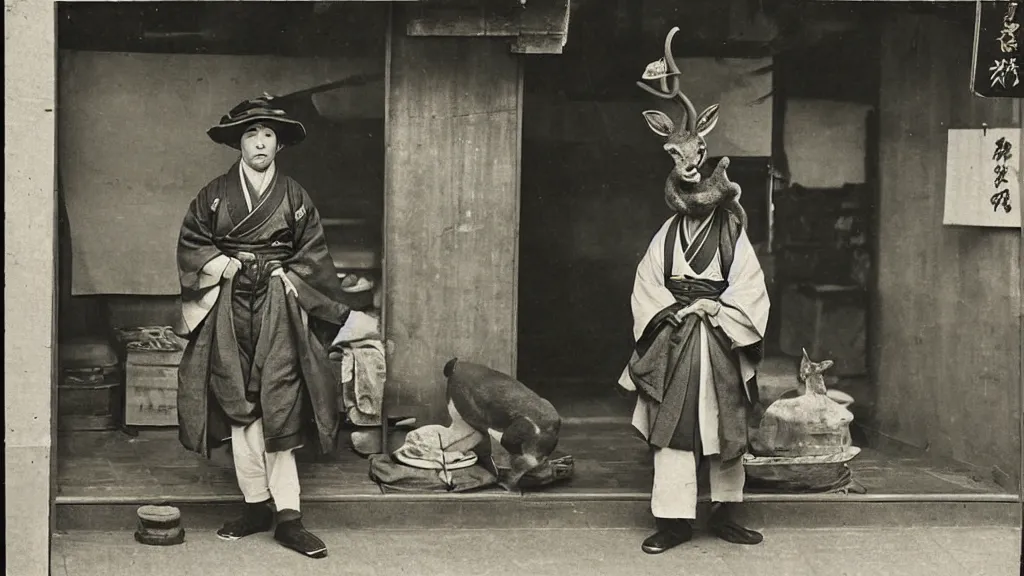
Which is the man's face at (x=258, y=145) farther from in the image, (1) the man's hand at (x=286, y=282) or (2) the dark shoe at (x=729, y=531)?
(2) the dark shoe at (x=729, y=531)

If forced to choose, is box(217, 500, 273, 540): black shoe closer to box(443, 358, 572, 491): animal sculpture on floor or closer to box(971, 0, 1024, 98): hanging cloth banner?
box(443, 358, 572, 491): animal sculpture on floor

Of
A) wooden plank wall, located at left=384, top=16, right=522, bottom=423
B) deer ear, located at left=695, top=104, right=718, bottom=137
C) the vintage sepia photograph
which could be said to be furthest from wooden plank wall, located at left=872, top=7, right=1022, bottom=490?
wooden plank wall, located at left=384, top=16, right=522, bottom=423

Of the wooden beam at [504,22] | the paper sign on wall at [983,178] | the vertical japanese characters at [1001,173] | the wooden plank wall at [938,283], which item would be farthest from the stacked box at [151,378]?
the vertical japanese characters at [1001,173]

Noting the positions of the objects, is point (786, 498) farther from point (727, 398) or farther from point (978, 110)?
point (978, 110)

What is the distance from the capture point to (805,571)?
334 inches

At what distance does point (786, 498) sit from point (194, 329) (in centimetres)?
379

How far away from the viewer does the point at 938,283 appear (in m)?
10.8

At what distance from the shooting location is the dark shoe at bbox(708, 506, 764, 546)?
29.3 feet

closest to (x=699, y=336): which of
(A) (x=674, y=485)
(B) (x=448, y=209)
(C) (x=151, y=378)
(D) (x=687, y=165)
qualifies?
(A) (x=674, y=485)

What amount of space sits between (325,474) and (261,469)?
2.97ft

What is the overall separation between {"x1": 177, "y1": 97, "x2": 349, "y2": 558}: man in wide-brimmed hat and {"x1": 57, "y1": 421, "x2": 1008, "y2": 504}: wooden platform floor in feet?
1.39

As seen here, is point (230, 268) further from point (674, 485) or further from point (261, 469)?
point (674, 485)

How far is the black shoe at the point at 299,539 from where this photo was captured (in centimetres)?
847

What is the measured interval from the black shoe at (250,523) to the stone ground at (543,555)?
2.7 inches
